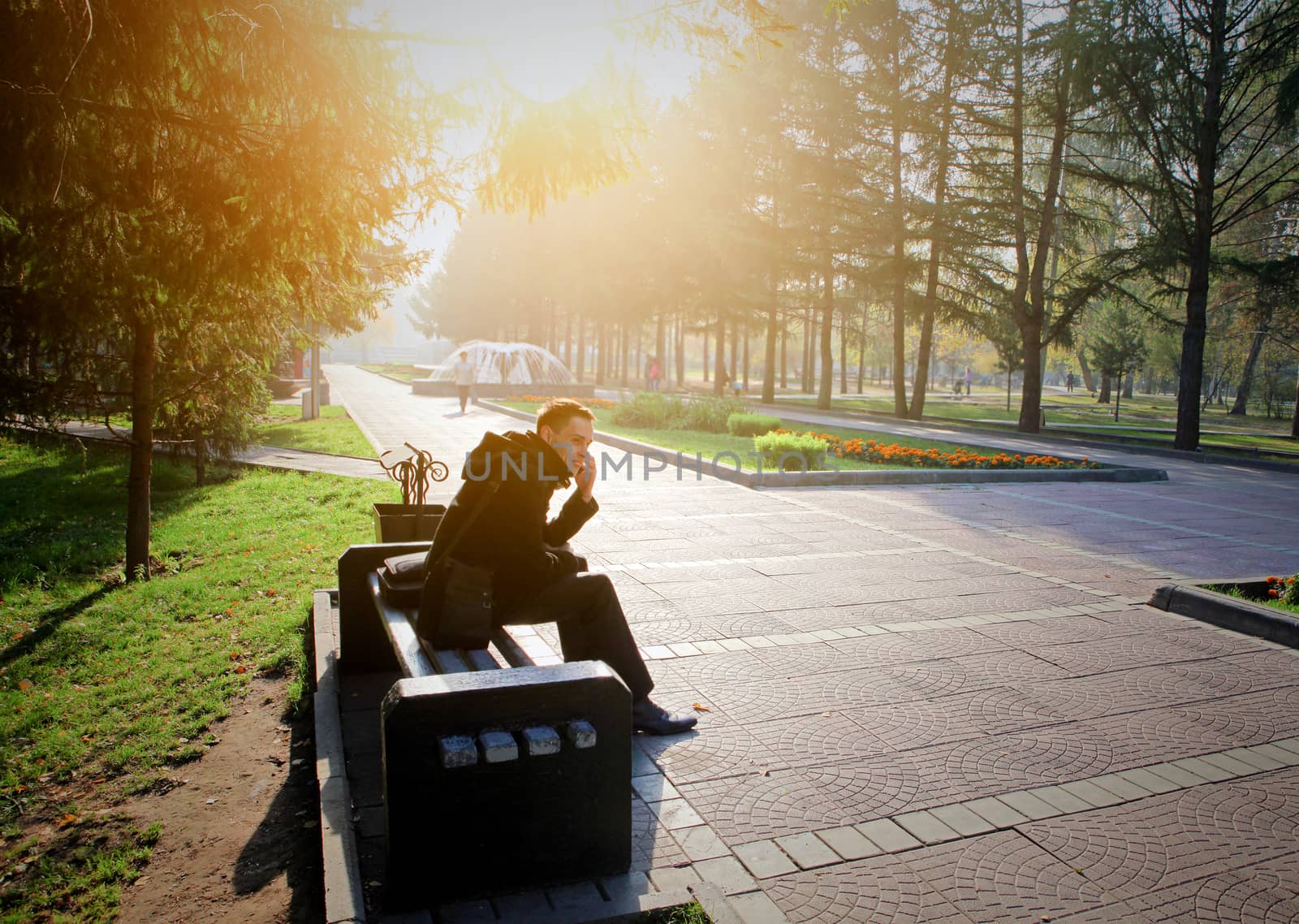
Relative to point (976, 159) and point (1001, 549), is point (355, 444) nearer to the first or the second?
point (1001, 549)

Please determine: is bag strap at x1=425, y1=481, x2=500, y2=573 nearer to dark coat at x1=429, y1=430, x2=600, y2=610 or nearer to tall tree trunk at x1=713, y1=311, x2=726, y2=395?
dark coat at x1=429, y1=430, x2=600, y2=610

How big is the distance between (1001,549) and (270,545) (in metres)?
6.98

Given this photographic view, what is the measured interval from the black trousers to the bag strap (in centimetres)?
38

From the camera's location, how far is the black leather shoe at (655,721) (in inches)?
157

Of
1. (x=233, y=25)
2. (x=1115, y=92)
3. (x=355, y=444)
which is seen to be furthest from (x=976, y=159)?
(x=233, y=25)

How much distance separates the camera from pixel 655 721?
3984 mm

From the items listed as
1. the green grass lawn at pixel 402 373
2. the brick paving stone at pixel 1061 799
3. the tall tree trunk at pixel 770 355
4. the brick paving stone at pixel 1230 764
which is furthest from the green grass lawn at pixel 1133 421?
the green grass lawn at pixel 402 373

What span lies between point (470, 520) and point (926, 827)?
2127 millimetres

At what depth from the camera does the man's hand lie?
13.6 ft

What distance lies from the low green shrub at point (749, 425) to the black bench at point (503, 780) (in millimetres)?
15418

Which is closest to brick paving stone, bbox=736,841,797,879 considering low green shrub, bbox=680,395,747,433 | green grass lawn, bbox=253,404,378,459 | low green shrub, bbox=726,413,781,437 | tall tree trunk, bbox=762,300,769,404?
green grass lawn, bbox=253,404,378,459

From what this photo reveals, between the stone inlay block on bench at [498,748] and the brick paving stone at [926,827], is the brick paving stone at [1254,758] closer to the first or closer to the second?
the brick paving stone at [926,827]

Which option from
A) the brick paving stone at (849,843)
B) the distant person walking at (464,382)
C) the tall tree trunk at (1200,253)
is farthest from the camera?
the distant person walking at (464,382)

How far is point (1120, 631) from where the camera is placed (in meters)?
5.71
